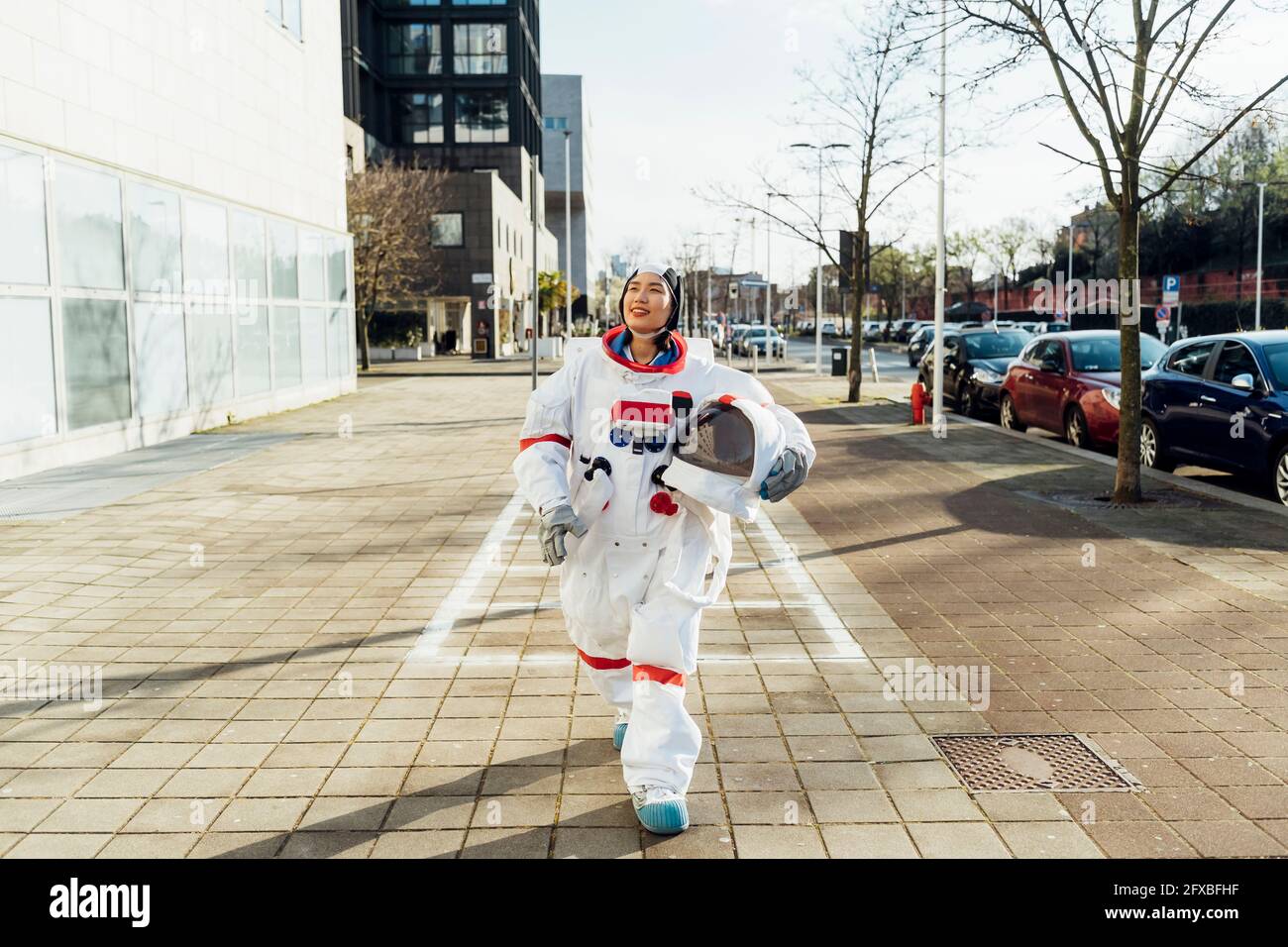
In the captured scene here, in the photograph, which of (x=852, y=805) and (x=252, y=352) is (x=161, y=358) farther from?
(x=852, y=805)

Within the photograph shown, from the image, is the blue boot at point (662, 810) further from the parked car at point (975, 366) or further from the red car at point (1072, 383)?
the parked car at point (975, 366)

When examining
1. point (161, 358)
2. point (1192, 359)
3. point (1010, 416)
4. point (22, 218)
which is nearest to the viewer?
point (22, 218)

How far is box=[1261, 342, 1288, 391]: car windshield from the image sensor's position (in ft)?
37.6

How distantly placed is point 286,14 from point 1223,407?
18.7 m

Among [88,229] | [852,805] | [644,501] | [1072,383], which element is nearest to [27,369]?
[88,229]

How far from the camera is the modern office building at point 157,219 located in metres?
13.0

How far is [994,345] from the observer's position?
72.9ft

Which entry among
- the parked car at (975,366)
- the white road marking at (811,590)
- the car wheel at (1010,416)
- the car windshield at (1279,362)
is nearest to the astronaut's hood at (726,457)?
the white road marking at (811,590)

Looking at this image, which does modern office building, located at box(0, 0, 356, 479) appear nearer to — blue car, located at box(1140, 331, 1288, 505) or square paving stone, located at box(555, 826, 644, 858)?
square paving stone, located at box(555, 826, 644, 858)

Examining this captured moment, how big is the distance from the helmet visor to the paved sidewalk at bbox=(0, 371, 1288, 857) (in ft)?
3.94

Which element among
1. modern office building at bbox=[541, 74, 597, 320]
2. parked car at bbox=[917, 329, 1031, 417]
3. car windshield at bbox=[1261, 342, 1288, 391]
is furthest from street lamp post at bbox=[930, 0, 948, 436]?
modern office building at bbox=[541, 74, 597, 320]

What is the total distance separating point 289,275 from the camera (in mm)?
23312

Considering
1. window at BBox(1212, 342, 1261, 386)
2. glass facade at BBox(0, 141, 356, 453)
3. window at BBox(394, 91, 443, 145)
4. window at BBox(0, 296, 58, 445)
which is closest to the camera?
window at BBox(1212, 342, 1261, 386)
